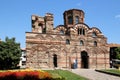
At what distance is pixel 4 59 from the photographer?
39719 millimetres

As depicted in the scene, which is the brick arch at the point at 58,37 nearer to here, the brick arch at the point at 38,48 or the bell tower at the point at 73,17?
the brick arch at the point at 38,48

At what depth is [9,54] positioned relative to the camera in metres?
39.8

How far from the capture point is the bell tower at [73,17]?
46656 millimetres

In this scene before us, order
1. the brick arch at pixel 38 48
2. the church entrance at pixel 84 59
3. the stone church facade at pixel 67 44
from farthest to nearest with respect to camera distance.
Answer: the church entrance at pixel 84 59 < the stone church facade at pixel 67 44 < the brick arch at pixel 38 48

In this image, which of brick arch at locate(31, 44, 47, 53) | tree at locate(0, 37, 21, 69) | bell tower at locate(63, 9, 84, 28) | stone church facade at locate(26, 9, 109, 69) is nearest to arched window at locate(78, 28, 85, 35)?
stone church facade at locate(26, 9, 109, 69)

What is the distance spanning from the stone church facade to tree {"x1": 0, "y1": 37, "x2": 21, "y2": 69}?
2.35 meters

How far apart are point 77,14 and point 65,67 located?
36.4ft

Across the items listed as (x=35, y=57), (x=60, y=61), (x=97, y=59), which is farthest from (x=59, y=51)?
(x=97, y=59)

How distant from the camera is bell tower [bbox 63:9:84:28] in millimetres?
46656

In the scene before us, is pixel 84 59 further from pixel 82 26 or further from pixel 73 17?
pixel 73 17

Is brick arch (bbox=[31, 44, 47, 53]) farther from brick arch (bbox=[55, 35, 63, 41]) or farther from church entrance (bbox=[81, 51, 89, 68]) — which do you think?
church entrance (bbox=[81, 51, 89, 68])

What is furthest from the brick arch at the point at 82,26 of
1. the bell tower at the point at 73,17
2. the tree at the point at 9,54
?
the tree at the point at 9,54

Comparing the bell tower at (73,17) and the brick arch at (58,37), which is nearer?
the brick arch at (58,37)

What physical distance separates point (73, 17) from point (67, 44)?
6.17 m
